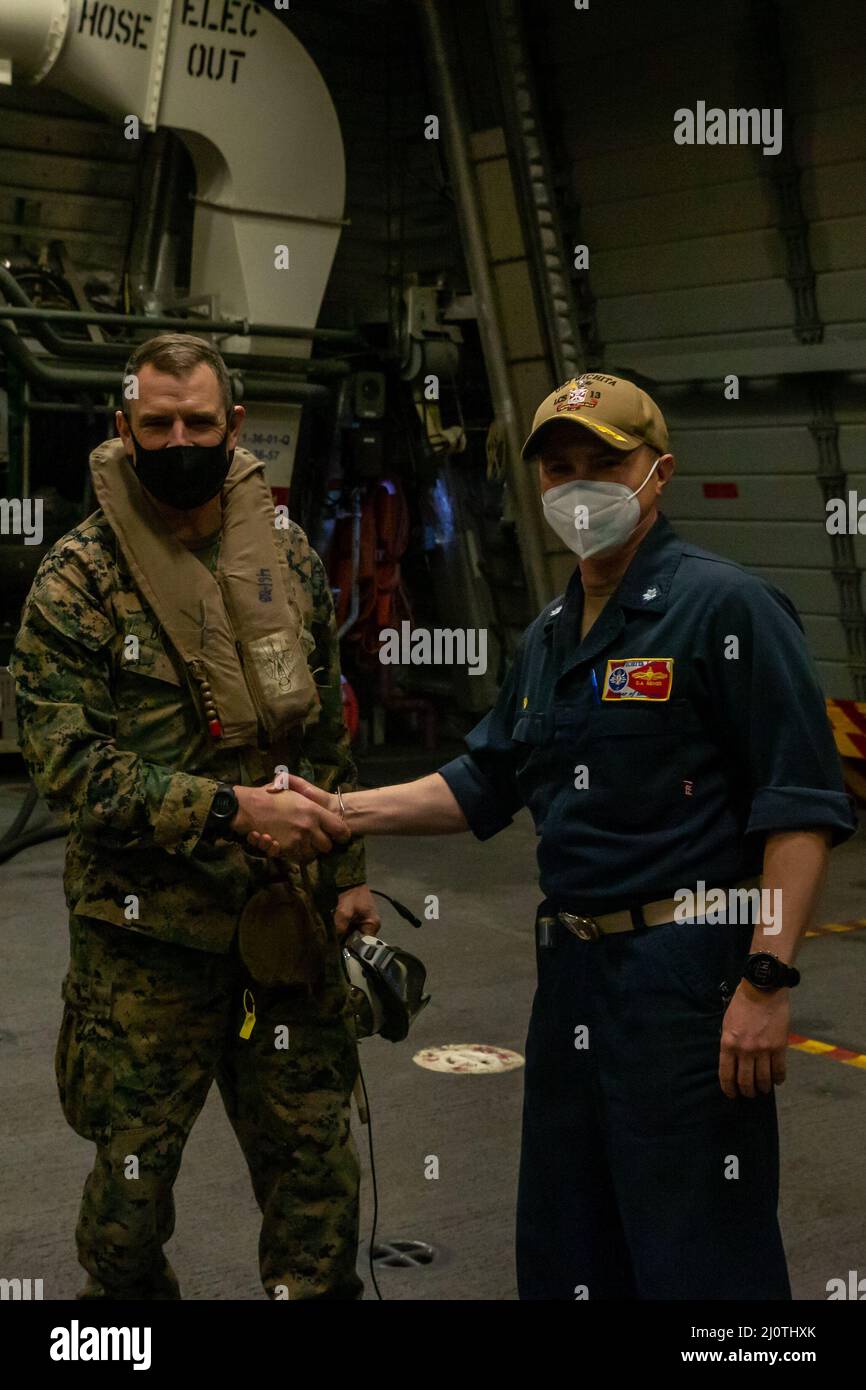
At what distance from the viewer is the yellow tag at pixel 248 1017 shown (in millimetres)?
2814

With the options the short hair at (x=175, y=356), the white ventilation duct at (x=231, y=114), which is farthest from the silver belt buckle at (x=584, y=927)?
the white ventilation duct at (x=231, y=114)

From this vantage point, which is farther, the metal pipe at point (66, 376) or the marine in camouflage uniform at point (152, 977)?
the metal pipe at point (66, 376)

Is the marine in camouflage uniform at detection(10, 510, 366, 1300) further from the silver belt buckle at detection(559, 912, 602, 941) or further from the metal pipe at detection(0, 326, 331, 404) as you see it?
the metal pipe at detection(0, 326, 331, 404)

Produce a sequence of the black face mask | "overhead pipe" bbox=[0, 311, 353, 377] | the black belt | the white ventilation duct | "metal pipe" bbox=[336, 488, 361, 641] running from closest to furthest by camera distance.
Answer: the black belt, the black face mask, the white ventilation duct, "overhead pipe" bbox=[0, 311, 353, 377], "metal pipe" bbox=[336, 488, 361, 641]

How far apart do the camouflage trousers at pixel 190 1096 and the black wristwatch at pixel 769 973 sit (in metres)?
0.90

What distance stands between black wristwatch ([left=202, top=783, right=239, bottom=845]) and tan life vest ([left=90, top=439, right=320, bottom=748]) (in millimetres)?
156

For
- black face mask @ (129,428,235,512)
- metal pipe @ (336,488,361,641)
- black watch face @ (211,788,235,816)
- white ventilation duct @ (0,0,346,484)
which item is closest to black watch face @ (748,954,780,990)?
black watch face @ (211,788,235,816)

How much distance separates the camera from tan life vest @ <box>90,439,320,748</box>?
279cm

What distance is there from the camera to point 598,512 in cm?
251

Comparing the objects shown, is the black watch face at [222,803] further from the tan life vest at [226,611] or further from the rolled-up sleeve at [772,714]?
the rolled-up sleeve at [772,714]

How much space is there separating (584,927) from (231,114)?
7392 mm

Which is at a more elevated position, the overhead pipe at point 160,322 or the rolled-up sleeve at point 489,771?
the overhead pipe at point 160,322

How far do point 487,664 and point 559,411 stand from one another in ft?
26.6
